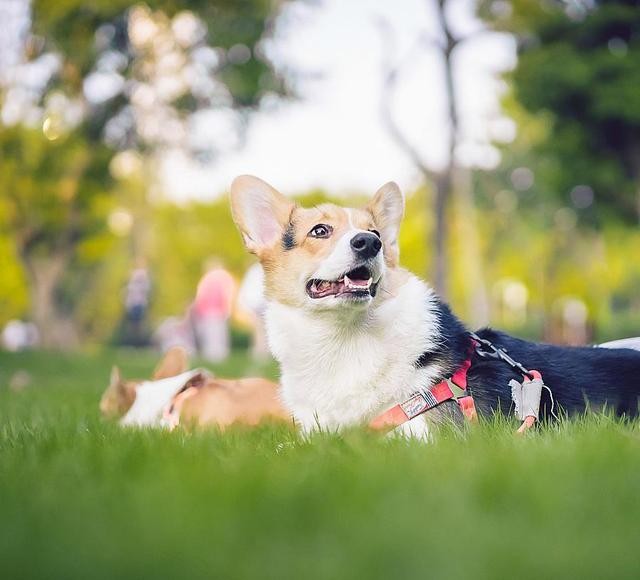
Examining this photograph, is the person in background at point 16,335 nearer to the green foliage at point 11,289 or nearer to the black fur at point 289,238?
the green foliage at point 11,289

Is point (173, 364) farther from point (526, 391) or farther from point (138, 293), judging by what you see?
point (138, 293)

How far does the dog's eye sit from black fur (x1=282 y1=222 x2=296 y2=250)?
13 centimetres

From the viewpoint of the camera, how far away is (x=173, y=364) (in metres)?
6.61

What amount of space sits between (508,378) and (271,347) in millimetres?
1280

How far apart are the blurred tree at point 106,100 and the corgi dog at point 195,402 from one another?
12708 millimetres

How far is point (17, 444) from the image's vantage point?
13.1ft

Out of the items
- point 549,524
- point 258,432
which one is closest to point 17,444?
point 258,432

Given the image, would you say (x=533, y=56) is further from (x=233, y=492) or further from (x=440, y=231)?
(x=233, y=492)

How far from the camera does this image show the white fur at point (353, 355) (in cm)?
426

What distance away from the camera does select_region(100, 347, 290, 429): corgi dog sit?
543cm

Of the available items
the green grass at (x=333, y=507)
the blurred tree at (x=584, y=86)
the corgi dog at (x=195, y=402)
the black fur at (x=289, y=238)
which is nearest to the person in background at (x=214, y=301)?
the blurred tree at (x=584, y=86)

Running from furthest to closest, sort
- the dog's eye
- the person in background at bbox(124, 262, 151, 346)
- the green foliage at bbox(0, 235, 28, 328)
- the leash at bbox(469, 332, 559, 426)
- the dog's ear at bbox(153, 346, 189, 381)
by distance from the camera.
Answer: the green foliage at bbox(0, 235, 28, 328), the person in background at bbox(124, 262, 151, 346), the dog's ear at bbox(153, 346, 189, 381), the dog's eye, the leash at bbox(469, 332, 559, 426)

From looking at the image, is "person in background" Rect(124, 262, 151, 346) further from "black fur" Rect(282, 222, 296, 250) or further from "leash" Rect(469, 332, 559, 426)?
"leash" Rect(469, 332, 559, 426)

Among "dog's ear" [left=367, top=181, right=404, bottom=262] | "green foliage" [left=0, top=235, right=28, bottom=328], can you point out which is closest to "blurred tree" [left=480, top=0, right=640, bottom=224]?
"dog's ear" [left=367, top=181, right=404, bottom=262]
